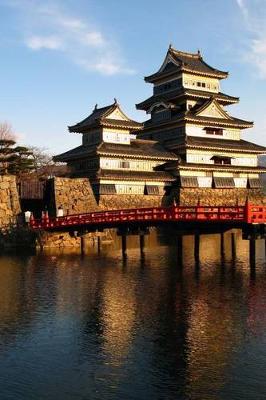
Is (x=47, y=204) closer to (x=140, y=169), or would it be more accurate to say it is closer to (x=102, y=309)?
(x=140, y=169)

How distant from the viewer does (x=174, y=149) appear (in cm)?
6056

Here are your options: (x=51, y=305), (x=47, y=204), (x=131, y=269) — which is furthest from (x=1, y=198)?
(x=51, y=305)

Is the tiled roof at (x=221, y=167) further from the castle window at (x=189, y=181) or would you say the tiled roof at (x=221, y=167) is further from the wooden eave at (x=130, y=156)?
the wooden eave at (x=130, y=156)

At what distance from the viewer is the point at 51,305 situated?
22.6 m

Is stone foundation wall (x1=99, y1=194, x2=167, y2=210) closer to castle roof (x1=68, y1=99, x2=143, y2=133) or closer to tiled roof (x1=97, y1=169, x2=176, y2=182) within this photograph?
tiled roof (x1=97, y1=169, x2=176, y2=182)

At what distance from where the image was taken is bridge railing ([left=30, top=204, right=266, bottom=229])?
3128 cm

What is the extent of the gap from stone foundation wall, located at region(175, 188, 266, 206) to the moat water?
26.3 metres

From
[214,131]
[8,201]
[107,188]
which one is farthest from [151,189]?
[8,201]

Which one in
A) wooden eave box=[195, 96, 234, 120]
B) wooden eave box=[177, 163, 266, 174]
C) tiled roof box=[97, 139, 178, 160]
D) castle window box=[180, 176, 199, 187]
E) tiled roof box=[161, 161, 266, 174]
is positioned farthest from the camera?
wooden eave box=[195, 96, 234, 120]

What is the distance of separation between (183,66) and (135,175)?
16.9 meters

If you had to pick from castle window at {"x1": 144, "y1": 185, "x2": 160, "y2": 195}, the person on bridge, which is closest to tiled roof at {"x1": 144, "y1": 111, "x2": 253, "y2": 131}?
castle window at {"x1": 144, "y1": 185, "x2": 160, "y2": 195}

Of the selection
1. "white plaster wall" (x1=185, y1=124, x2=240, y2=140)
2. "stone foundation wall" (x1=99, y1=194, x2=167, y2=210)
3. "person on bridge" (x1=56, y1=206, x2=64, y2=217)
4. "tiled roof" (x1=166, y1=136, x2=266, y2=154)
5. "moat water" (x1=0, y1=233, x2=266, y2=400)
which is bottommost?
"moat water" (x1=0, y1=233, x2=266, y2=400)

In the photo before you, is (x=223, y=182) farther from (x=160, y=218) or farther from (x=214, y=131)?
(x=160, y=218)

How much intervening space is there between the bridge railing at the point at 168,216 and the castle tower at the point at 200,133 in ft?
66.7
